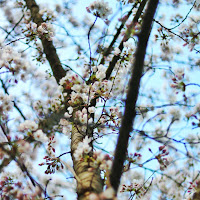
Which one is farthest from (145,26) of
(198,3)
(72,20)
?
(72,20)

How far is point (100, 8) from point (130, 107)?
3.73 ft

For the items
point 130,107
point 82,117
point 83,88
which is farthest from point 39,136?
point 130,107

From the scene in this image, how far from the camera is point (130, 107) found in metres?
1.08

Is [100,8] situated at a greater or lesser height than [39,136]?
greater

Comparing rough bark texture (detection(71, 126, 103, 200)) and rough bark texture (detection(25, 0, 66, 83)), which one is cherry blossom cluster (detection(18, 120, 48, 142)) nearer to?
rough bark texture (detection(71, 126, 103, 200))

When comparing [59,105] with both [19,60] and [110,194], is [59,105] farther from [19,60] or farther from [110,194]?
[110,194]

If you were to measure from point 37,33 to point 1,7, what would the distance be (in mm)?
2446

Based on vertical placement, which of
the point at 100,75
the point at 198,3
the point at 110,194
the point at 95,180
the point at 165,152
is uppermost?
the point at 198,3

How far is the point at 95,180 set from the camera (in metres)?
1.23

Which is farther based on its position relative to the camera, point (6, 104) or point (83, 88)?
point (6, 104)

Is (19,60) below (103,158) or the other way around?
the other way around

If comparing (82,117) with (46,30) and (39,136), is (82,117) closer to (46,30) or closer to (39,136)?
(39,136)

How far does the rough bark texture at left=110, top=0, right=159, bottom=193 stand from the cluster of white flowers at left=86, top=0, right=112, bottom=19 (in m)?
0.83

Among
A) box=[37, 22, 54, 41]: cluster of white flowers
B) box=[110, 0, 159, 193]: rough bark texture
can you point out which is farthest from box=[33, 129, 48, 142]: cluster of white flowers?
box=[37, 22, 54, 41]: cluster of white flowers
